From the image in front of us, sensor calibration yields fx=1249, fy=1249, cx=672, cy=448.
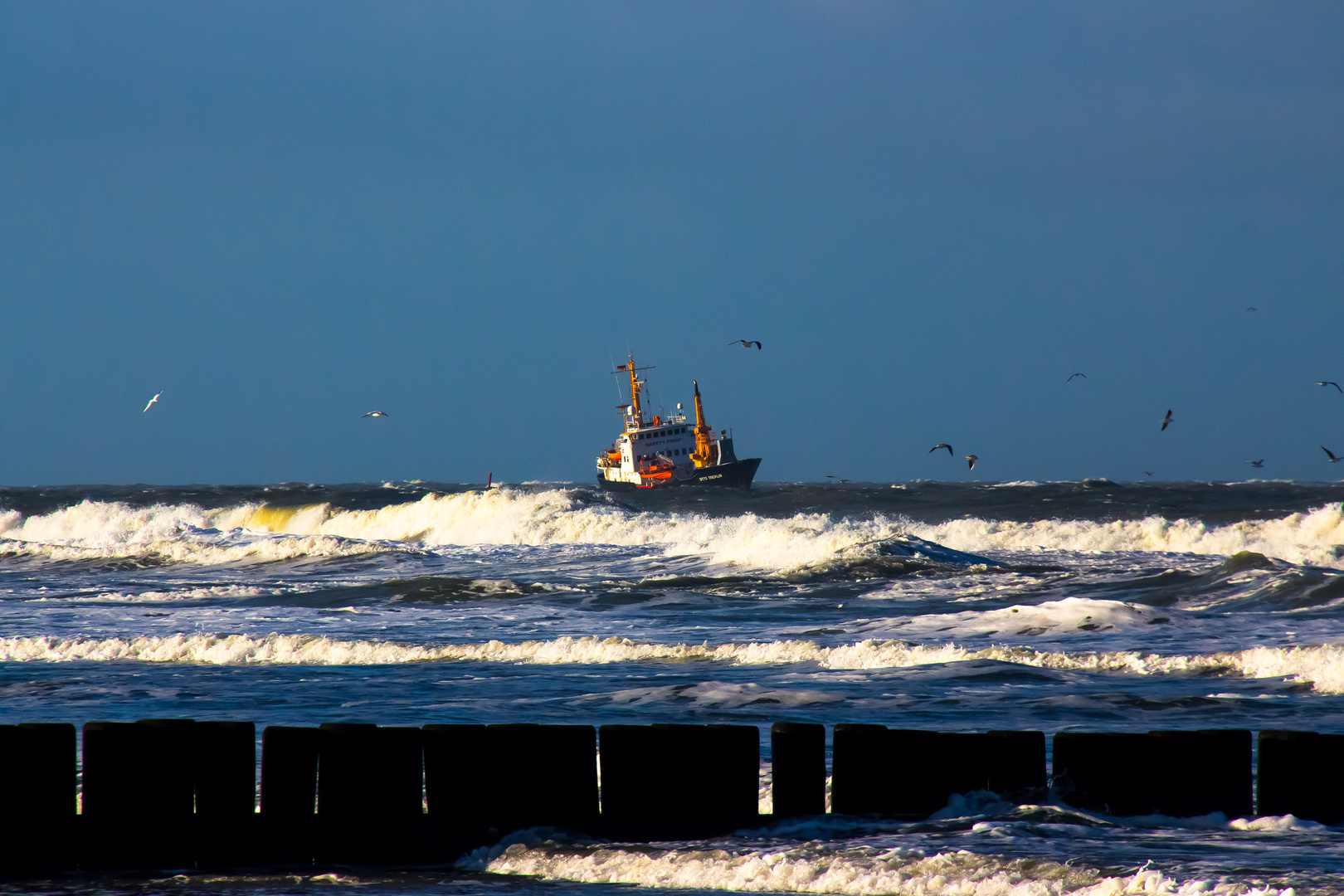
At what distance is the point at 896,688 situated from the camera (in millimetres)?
10320

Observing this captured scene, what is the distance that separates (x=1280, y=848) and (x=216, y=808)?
177 inches

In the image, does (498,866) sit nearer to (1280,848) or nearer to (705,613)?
(1280,848)

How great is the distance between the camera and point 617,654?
12.7 m

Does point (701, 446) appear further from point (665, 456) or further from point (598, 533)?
point (598, 533)

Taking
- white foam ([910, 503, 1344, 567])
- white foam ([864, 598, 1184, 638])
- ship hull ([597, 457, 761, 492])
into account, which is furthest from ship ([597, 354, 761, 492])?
white foam ([864, 598, 1184, 638])

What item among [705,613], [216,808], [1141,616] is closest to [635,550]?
[705,613]

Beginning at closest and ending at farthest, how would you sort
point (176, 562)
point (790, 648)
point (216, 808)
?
1. point (216, 808)
2. point (790, 648)
3. point (176, 562)

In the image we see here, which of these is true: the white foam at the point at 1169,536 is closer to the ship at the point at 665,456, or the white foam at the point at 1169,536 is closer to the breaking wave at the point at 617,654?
the breaking wave at the point at 617,654

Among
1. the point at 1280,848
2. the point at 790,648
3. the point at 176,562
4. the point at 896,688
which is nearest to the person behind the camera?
the point at 1280,848

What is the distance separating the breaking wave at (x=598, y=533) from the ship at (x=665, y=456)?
62.1 feet

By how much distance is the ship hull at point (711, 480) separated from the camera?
7594 centimetres

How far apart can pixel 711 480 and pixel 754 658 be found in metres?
65.2

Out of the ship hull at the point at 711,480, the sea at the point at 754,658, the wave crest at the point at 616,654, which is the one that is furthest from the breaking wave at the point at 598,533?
the ship hull at the point at 711,480

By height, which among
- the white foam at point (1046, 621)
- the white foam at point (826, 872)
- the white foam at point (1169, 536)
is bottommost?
the white foam at point (1169, 536)
